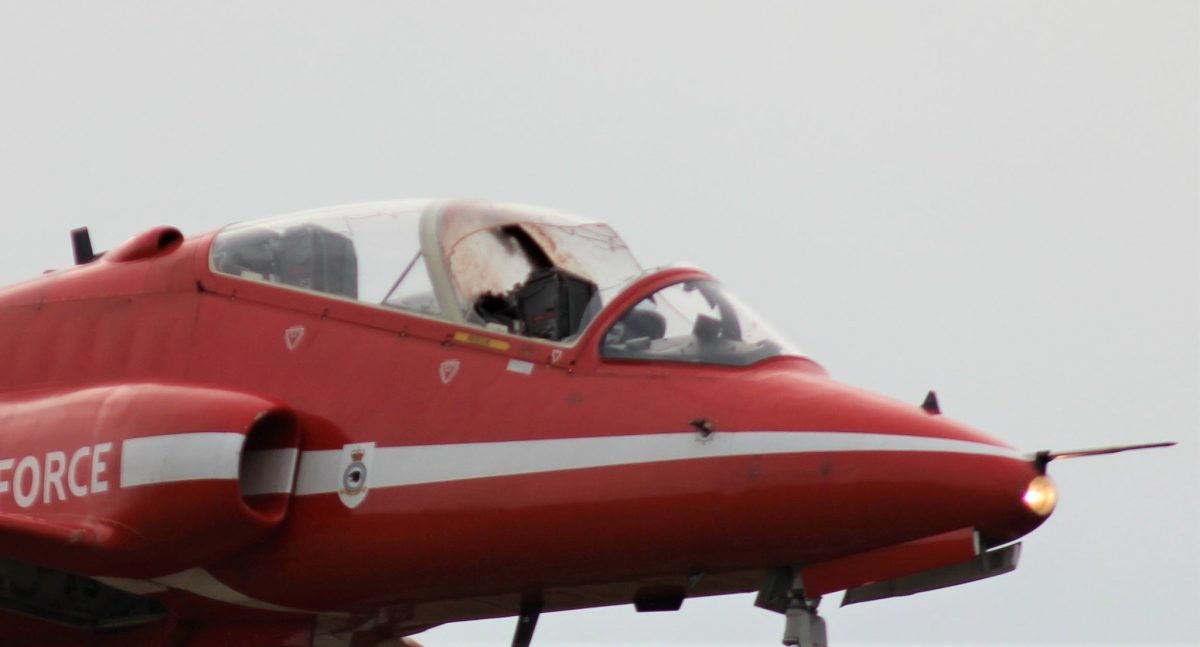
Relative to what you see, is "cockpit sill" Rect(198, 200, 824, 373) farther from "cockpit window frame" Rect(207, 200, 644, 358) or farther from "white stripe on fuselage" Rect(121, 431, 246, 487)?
"white stripe on fuselage" Rect(121, 431, 246, 487)

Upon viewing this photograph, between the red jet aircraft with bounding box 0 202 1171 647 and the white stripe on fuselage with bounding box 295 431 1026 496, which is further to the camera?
the red jet aircraft with bounding box 0 202 1171 647

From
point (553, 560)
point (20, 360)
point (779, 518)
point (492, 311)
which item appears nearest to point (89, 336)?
point (20, 360)

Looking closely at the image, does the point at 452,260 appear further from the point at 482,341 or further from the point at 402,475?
the point at 402,475

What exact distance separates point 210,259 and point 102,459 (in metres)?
1.49

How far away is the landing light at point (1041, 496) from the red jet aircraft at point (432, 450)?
0.9 inches

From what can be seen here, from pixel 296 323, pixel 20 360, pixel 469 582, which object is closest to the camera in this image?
pixel 469 582

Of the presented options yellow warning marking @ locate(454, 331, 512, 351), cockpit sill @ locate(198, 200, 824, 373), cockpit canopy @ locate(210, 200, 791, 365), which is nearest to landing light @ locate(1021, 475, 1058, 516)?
cockpit sill @ locate(198, 200, 824, 373)

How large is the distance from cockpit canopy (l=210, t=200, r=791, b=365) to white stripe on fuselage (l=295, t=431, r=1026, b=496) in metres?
0.60

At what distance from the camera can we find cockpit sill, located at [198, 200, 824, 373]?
1242cm

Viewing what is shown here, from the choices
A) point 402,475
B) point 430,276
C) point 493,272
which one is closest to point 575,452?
point 402,475

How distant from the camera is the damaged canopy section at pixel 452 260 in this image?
12.9 metres

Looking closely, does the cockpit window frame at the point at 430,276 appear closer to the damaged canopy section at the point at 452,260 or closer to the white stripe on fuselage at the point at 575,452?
the damaged canopy section at the point at 452,260

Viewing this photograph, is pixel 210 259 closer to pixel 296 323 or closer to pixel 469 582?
pixel 296 323

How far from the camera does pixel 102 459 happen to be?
43.0 ft
